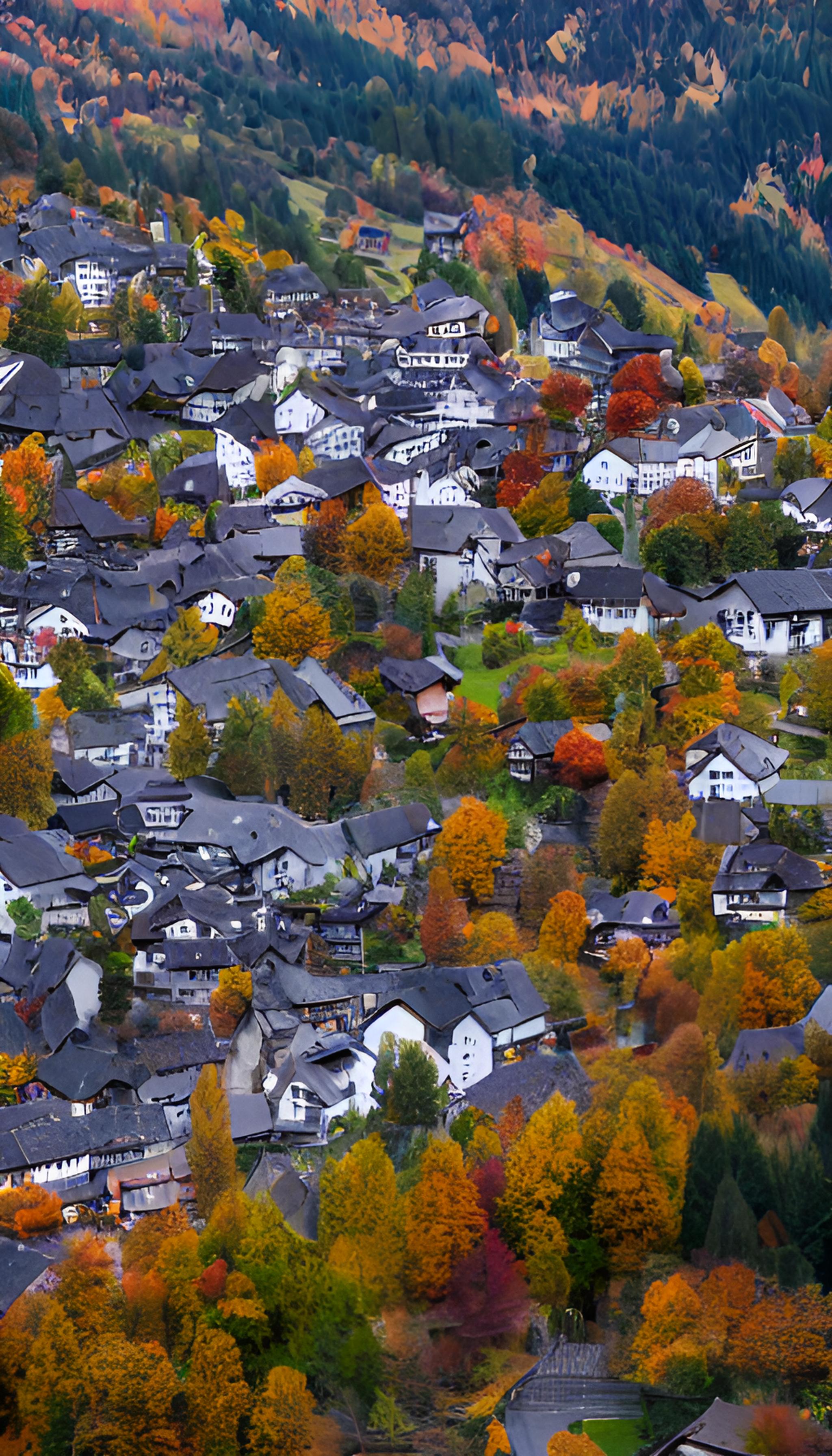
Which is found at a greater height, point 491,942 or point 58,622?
point 58,622

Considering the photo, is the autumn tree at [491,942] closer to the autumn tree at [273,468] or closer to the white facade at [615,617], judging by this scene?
the white facade at [615,617]

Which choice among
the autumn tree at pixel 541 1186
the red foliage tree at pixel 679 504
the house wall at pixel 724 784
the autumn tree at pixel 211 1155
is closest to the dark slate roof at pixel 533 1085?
the autumn tree at pixel 541 1186

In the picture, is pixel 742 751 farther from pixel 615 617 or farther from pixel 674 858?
pixel 615 617

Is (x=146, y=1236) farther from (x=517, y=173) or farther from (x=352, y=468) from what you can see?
(x=517, y=173)

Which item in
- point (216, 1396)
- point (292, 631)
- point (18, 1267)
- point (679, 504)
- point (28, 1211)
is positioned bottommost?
point (28, 1211)

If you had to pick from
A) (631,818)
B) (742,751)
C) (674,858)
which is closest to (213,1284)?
(674,858)

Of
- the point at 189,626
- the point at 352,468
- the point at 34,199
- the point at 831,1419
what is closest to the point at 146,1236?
the point at 831,1419

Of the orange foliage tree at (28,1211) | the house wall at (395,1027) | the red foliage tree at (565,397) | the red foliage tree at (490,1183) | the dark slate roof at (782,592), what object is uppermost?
the dark slate roof at (782,592)
